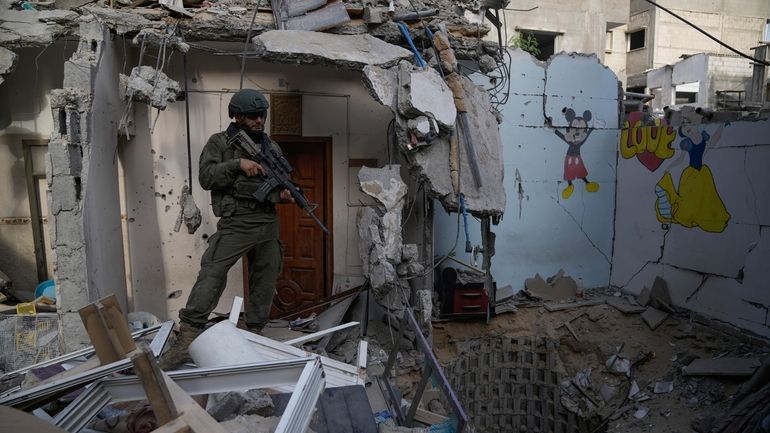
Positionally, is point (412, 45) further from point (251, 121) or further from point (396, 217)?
point (251, 121)

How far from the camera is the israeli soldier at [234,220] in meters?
3.56

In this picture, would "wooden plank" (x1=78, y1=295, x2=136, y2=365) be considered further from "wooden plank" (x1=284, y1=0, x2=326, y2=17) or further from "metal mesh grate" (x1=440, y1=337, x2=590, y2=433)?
"metal mesh grate" (x1=440, y1=337, x2=590, y2=433)

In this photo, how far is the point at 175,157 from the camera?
5.26 metres

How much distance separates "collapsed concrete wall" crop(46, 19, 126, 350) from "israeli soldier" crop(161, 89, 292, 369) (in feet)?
2.92

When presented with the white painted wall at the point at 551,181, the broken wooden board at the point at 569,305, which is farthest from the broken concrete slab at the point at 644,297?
the white painted wall at the point at 551,181

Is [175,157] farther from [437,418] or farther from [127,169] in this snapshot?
[437,418]

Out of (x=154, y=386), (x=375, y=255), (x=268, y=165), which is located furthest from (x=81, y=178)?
(x=375, y=255)

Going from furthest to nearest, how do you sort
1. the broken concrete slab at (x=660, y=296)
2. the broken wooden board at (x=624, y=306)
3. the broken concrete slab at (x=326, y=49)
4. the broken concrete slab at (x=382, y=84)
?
1. the broken wooden board at (x=624, y=306)
2. the broken concrete slab at (x=660, y=296)
3. the broken concrete slab at (x=382, y=84)
4. the broken concrete slab at (x=326, y=49)

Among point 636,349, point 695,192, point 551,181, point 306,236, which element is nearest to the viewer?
point 306,236

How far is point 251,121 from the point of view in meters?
3.71

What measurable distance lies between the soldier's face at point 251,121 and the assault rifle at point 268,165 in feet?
0.26

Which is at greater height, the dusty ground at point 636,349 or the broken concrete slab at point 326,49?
the broken concrete slab at point 326,49

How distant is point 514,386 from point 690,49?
17164 millimetres

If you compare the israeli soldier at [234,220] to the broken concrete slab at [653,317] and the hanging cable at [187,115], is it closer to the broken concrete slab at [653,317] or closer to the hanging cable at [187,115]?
the hanging cable at [187,115]
